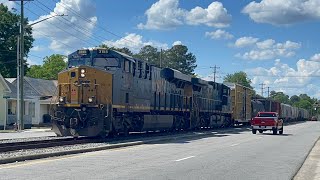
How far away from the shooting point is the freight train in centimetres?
2305

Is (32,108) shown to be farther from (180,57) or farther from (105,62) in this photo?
(180,57)

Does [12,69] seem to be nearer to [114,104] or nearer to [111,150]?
[114,104]

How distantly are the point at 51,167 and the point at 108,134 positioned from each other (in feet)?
37.0

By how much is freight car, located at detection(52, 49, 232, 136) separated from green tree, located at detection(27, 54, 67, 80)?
71.0m

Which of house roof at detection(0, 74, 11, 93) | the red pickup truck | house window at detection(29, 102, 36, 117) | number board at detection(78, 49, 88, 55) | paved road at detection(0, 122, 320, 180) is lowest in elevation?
paved road at detection(0, 122, 320, 180)

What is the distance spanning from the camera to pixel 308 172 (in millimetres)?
14523

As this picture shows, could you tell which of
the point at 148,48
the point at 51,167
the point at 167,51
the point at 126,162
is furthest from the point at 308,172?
the point at 167,51

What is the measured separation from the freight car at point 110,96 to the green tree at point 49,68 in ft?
233

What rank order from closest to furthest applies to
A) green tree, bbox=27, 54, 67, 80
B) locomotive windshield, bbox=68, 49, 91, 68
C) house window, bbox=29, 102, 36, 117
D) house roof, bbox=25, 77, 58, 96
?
locomotive windshield, bbox=68, 49, 91, 68 → house window, bbox=29, 102, 36, 117 → house roof, bbox=25, 77, 58, 96 → green tree, bbox=27, 54, 67, 80

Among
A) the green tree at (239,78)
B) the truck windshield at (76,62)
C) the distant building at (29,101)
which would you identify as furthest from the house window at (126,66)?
the green tree at (239,78)

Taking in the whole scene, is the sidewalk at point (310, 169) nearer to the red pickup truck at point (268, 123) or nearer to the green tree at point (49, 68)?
the red pickup truck at point (268, 123)

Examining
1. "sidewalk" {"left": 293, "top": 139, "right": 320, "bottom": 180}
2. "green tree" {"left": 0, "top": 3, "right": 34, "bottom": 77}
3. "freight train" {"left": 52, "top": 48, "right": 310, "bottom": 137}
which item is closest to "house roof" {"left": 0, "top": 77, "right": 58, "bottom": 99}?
"green tree" {"left": 0, "top": 3, "right": 34, "bottom": 77}

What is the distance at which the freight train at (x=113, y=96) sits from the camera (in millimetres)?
23047

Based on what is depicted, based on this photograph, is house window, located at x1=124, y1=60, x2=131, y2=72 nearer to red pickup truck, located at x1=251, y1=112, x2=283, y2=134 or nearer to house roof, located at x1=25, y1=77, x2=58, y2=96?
red pickup truck, located at x1=251, y1=112, x2=283, y2=134
